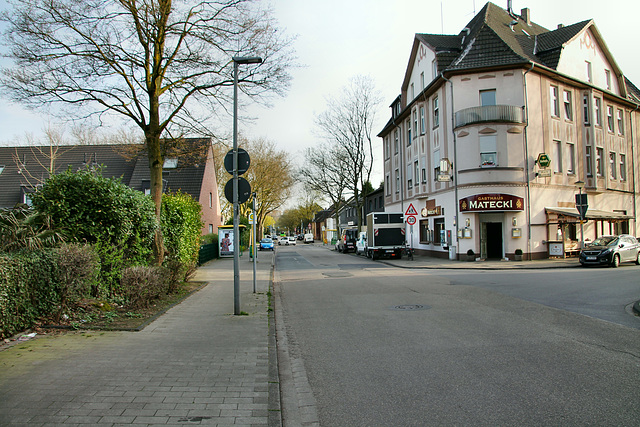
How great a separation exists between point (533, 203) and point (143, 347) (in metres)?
24.3

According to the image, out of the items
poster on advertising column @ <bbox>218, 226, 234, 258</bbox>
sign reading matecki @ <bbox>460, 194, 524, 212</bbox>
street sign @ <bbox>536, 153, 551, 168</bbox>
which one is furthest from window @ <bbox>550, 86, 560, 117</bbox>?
poster on advertising column @ <bbox>218, 226, 234, 258</bbox>

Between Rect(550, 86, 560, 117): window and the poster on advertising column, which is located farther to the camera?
the poster on advertising column

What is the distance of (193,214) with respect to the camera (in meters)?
17.3

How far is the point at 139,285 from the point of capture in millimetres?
8609

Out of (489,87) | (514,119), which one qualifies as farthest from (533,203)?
(489,87)

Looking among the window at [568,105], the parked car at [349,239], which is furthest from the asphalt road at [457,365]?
the parked car at [349,239]

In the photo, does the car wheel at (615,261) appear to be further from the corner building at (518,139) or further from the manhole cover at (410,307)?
the manhole cover at (410,307)

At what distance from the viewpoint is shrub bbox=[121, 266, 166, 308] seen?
8.52 m

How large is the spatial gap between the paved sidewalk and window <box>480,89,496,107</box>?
75.0 ft

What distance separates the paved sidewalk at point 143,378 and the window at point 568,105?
89.5 ft

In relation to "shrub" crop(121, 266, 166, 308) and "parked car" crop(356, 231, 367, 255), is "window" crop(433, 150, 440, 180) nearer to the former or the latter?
"parked car" crop(356, 231, 367, 255)

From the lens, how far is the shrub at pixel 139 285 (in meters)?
8.52

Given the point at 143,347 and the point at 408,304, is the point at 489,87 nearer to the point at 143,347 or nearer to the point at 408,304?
the point at 408,304

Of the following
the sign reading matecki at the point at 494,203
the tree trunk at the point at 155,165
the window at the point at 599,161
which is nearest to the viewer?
the tree trunk at the point at 155,165
